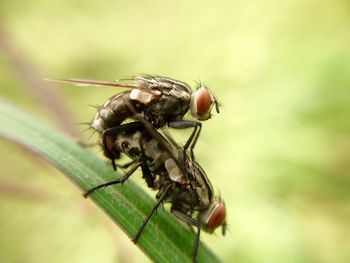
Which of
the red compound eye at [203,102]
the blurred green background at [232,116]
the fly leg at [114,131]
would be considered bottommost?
the blurred green background at [232,116]

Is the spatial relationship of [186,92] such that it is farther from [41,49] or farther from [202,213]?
[41,49]

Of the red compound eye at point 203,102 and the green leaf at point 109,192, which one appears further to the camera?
the red compound eye at point 203,102

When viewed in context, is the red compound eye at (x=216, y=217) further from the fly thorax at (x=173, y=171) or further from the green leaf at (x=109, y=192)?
the fly thorax at (x=173, y=171)

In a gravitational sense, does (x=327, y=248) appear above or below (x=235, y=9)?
below

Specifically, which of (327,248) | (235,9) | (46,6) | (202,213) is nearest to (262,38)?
(235,9)

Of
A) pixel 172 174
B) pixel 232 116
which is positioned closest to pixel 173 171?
pixel 172 174

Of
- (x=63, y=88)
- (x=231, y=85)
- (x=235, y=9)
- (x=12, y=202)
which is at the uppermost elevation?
(x=235, y=9)

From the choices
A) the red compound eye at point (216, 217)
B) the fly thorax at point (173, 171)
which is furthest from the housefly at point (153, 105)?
the red compound eye at point (216, 217)

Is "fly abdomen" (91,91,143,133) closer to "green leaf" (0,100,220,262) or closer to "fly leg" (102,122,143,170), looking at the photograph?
"fly leg" (102,122,143,170)
